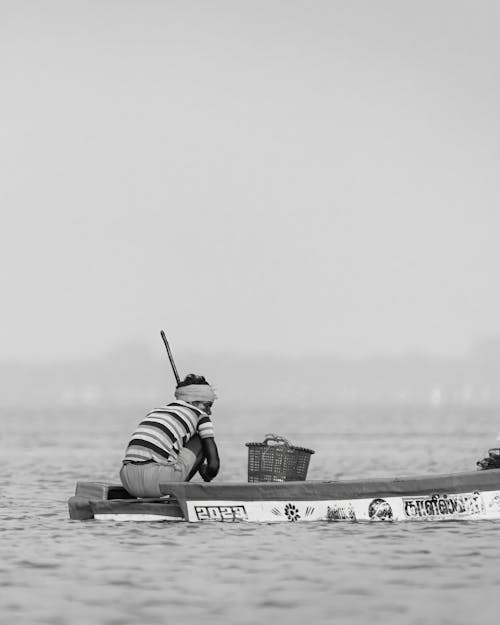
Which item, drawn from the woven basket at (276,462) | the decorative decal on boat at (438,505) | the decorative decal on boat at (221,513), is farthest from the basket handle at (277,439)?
the decorative decal on boat at (438,505)

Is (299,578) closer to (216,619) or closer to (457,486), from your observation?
(216,619)

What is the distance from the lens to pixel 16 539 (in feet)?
63.8

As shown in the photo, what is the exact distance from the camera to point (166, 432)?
785 inches

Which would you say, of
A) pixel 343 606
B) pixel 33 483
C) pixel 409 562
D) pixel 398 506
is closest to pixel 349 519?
pixel 398 506

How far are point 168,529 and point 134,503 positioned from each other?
81 centimetres

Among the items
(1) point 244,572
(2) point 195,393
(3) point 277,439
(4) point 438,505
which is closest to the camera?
(1) point 244,572

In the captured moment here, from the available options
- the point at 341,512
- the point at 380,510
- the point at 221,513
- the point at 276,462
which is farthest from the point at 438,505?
the point at 221,513

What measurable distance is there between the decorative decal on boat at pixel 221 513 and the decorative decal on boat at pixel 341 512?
1186 mm

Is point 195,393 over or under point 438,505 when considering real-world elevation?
over

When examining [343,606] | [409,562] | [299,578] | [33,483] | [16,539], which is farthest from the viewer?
[33,483]

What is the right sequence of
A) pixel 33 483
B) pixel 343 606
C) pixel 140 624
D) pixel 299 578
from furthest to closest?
pixel 33 483 < pixel 299 578 < pixel 343 606 < pixel 140 624

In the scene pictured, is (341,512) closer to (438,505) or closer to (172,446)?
(438,505)

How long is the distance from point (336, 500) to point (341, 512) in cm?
19

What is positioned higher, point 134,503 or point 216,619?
point 134,503
